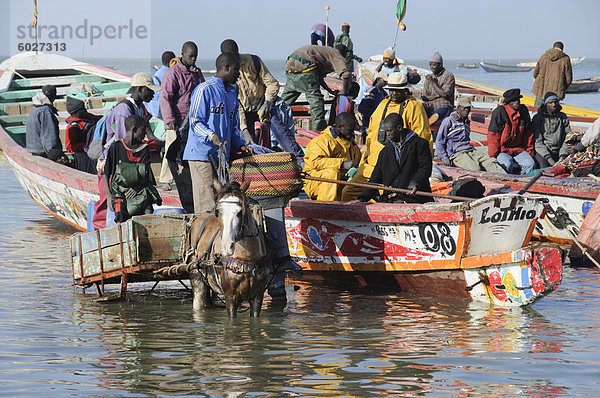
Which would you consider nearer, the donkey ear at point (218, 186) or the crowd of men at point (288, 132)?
the donkey ear at point (218, 186)

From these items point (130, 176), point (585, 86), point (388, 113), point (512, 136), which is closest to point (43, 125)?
point (130, 176)

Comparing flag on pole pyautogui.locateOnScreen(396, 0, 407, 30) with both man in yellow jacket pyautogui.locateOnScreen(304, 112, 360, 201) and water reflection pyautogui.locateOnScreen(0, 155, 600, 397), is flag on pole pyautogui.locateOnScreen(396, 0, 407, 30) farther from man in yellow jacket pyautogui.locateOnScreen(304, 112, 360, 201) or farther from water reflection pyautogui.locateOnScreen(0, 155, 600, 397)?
water reflection pyautogui.locateOnScreen(0, 155, 600, 397)

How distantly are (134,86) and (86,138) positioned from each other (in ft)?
9.30

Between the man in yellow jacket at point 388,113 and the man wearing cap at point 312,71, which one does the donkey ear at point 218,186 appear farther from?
the man wearing cap at point 312,71

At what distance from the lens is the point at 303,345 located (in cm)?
771

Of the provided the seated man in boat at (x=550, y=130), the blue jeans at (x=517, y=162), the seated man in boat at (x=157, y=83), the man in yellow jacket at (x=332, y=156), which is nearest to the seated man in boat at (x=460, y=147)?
the blue jeans at (x=517, y=162)

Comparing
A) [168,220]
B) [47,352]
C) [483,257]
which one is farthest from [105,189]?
[483,257]

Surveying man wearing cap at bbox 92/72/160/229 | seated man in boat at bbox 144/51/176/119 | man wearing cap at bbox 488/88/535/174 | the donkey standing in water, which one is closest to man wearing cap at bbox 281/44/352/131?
seated man in boat at bbox 144/51/176/119

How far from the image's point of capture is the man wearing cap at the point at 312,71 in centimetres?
1416

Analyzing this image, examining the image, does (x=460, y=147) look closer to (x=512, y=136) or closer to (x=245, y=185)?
(x=512, y=136)

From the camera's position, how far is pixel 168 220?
28.6ft

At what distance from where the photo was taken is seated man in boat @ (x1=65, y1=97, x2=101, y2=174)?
1370cm

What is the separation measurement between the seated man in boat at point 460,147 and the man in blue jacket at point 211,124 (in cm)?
540

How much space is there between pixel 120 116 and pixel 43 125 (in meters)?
3.96
